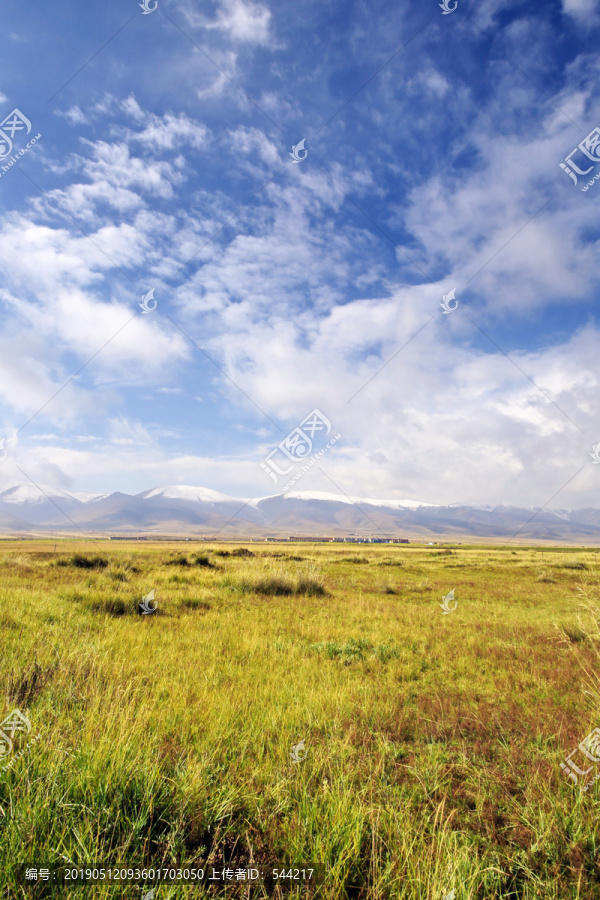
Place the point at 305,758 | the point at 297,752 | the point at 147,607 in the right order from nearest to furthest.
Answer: the point at 305,758
the point at 297,752
the point at 147,607

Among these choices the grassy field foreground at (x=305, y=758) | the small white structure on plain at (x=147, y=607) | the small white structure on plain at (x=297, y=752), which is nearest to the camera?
the grassy field foreground at (x=305, y=758)

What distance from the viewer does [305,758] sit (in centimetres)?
357

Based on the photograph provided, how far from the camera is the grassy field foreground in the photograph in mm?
2393

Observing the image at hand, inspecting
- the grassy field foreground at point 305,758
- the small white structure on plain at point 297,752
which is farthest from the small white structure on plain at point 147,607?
the small white structure on plain at point 297,752

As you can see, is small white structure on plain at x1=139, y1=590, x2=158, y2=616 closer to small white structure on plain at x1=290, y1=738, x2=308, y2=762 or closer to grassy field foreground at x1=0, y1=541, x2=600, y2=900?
grassy field foreground at x1=0, y1=541, x2=600, y2=900

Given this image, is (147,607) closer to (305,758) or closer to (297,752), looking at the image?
(297,752)

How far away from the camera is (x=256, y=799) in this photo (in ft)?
9.65

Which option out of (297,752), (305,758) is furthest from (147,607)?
(305,758)

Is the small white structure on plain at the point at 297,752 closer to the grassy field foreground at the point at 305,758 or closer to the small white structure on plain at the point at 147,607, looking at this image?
the grassy field foreground at the point at 305,758

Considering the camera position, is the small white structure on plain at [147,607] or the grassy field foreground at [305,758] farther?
the small white structure on plain at [147,607]

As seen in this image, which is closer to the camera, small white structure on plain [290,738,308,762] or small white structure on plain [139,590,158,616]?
small white structure on plain [290,738,308,762]

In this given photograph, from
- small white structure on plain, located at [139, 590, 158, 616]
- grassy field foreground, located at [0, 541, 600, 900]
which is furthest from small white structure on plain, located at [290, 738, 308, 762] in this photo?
small white structure on plain, located at [139, 590, 158, 616]

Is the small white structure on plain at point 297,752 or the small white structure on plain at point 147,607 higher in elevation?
the small white structure on plain at point 297,752

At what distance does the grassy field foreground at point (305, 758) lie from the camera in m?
2.39
